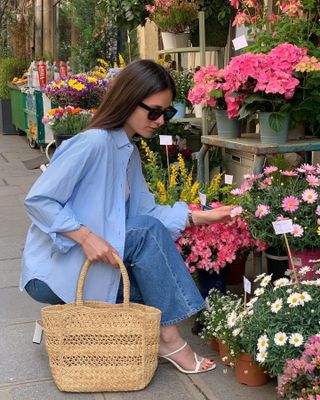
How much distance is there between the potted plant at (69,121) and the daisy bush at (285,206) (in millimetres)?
3090

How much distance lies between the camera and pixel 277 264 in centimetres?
327

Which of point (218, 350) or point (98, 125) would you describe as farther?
point (218, 350)

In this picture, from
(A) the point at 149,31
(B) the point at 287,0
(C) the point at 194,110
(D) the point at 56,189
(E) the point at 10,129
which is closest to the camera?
(D) the point at 56,189

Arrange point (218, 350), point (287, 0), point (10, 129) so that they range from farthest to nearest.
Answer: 1. point (10, 129)
2. point (287, 0)
3. point (218, 350)

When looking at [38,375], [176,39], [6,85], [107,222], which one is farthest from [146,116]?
[6,85]

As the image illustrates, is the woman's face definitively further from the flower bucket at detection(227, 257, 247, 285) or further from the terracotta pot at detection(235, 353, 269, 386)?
the flower bucket at detection(227, 257, 247, 285)

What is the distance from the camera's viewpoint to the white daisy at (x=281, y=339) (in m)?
2.48

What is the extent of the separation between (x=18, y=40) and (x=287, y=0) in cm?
1078

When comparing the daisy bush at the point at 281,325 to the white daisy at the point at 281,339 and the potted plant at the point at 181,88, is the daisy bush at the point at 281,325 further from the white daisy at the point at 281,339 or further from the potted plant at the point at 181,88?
the potted plant at the point at 181,88

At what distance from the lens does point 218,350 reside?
10.6 feet

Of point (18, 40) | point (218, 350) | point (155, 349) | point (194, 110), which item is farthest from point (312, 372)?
point (18, 40)

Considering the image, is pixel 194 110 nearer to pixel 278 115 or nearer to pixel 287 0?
pixel 287 0

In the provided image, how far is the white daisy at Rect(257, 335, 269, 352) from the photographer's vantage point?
2.54 m

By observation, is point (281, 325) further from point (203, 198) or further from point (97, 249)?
point (203, 198)
